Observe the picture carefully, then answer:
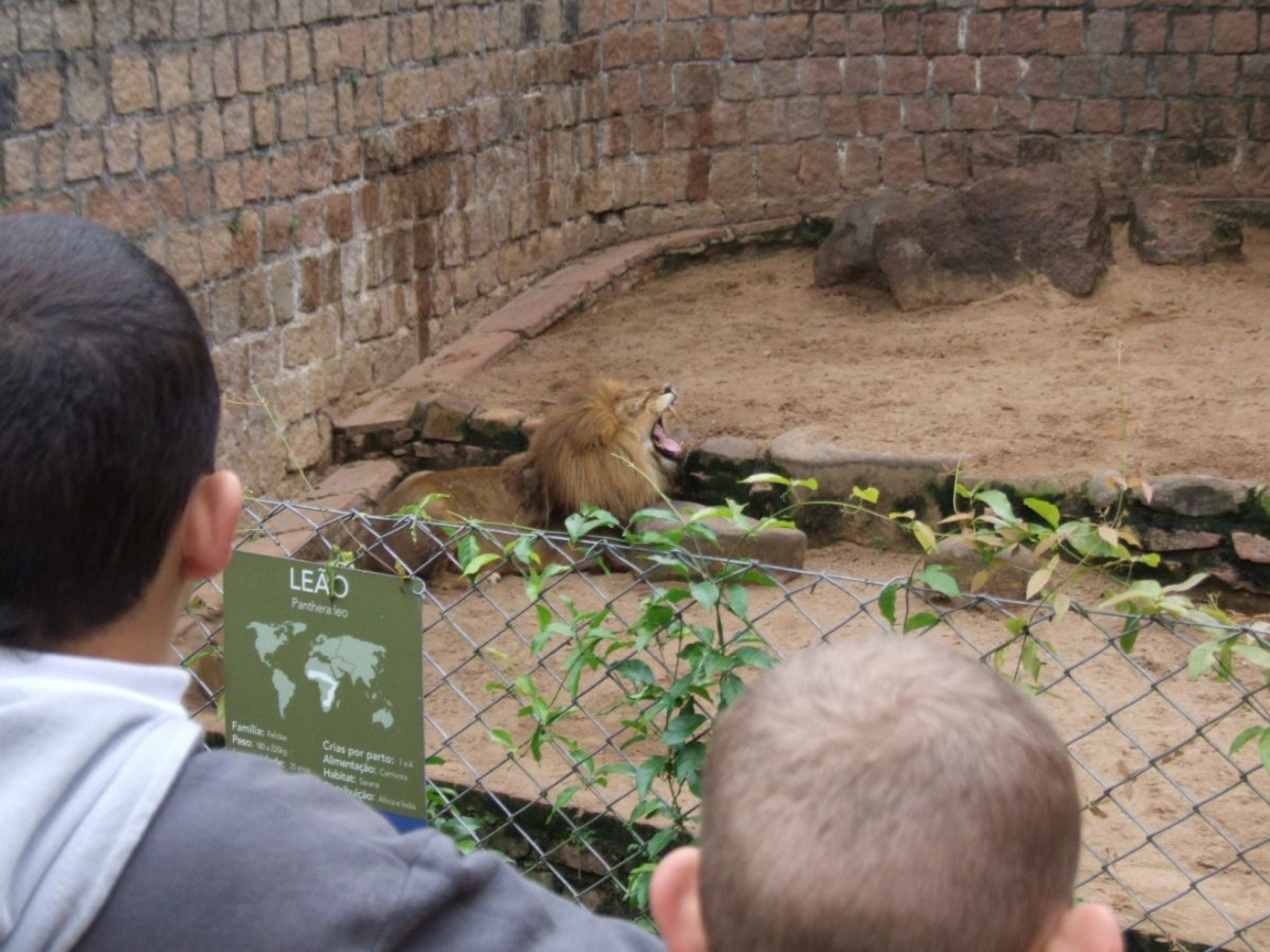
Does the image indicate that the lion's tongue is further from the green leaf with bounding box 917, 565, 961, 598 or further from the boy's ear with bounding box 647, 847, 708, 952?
the boy's ear with bounding box 647, 847, 708, 952

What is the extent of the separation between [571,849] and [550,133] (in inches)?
247

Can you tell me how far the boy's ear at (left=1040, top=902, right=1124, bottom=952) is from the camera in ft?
3.44

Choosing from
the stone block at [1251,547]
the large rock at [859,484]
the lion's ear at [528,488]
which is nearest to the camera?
the stone block at [1251,547]

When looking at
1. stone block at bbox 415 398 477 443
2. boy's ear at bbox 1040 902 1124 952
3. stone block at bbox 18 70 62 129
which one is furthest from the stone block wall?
boy's ear at bbox 1040 902 1124 952

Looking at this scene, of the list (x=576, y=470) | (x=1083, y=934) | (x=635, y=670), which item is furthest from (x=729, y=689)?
(x=576, y=470)

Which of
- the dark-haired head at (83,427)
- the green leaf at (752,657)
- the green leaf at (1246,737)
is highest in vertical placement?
the dark-haired head at (83,427)

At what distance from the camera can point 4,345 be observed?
1.13 meters

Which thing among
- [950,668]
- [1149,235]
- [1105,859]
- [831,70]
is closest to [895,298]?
[1149,235]

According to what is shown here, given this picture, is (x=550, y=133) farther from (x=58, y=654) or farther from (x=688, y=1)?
(x=58, y=654)

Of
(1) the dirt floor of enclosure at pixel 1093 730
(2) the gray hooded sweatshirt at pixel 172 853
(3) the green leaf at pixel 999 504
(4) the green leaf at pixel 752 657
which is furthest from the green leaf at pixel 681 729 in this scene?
(2) the gray hooded sweatshirt at pixel 172 853

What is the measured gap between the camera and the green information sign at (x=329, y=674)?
239 centimetres

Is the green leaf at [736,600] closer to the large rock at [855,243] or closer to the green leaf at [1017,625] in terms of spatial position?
the green leaf at [1017,625]

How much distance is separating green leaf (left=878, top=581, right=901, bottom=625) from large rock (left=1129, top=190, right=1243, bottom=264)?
6.88 metres

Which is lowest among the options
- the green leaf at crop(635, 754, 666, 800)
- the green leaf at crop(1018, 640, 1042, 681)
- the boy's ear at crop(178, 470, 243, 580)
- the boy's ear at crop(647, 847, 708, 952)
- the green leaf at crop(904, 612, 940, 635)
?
the green leaf at crop(635, 754, 666, 800)
